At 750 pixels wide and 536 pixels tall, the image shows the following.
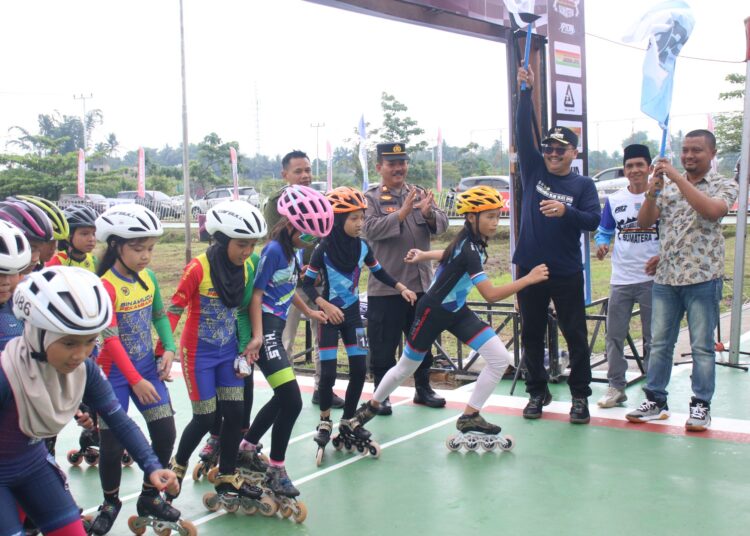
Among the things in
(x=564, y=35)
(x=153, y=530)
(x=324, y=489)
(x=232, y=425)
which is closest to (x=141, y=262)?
(x=232, y=425)

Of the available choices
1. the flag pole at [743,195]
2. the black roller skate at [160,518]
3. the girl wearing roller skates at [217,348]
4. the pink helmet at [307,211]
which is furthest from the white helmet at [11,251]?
the flag pole at [743,195]

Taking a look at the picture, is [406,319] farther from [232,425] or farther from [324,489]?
[232,425]

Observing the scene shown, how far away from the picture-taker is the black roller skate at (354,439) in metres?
5.60

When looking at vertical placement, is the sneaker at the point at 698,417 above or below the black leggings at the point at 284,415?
below

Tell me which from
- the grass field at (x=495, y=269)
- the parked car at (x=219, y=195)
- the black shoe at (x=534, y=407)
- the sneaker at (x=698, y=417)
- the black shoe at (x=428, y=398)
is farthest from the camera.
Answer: the parked car at (x=219, y=195)

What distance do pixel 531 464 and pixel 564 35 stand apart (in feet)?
13.7

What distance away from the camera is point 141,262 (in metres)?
4.26

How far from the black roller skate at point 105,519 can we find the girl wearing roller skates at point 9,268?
1300 mm

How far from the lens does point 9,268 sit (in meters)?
3.32

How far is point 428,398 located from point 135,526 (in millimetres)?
3258

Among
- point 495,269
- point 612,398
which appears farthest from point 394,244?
point 495,269

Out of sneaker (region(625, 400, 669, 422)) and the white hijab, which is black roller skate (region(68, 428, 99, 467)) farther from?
sneaker (region(625, 400, 669, 422))

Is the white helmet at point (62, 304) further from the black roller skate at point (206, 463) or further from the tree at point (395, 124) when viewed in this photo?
the tree at point (395, 124)

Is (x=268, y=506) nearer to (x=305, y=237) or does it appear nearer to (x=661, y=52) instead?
Answer: (x=305, y=237)
